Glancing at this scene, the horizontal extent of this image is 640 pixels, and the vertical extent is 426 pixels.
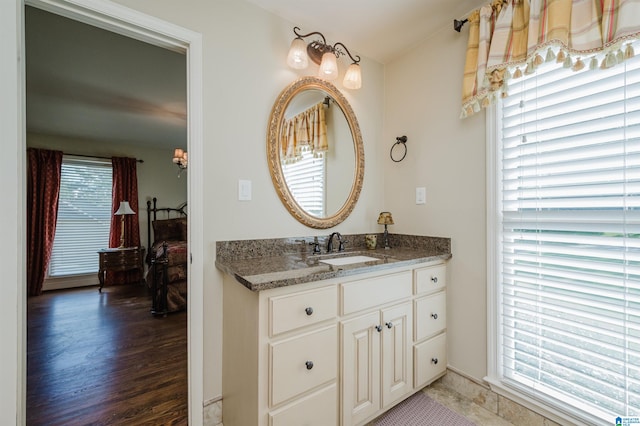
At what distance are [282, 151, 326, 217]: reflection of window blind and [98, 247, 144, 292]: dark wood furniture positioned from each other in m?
4.26

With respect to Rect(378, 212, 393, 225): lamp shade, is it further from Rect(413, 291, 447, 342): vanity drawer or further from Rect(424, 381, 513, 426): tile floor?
Rect(424, 381, 513, 426): tile floor

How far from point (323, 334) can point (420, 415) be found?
906 mm

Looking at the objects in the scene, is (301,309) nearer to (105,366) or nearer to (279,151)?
(279,151)

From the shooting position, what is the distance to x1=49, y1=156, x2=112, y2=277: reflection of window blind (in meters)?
4.45

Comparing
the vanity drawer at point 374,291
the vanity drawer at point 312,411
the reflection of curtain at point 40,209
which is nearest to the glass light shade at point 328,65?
the vanity drawer at point 374,291

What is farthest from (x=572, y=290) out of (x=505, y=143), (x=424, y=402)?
(x=424, y=402)

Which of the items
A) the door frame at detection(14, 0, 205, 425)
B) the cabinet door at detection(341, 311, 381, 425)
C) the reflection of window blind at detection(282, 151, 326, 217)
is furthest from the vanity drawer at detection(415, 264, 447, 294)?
the door frame at detection(14, 0, 205, 425)

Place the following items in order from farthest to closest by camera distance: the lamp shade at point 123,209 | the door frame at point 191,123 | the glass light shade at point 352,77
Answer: the lamp shade at point 123,209 → the glass light shade at point 352,77 → the door frame at point 191,123

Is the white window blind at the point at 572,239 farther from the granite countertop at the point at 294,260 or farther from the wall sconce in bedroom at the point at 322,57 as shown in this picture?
the wall sconce in bedroom at the point at 322,57

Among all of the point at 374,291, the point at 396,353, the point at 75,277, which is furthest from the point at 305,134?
the point at 75,277

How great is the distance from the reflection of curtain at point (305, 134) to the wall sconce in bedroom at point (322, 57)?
9.3 inches

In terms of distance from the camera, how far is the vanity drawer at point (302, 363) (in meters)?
1.11

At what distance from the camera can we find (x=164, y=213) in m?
5.37

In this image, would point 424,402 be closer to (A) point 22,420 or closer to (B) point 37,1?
(A) point 22,420
